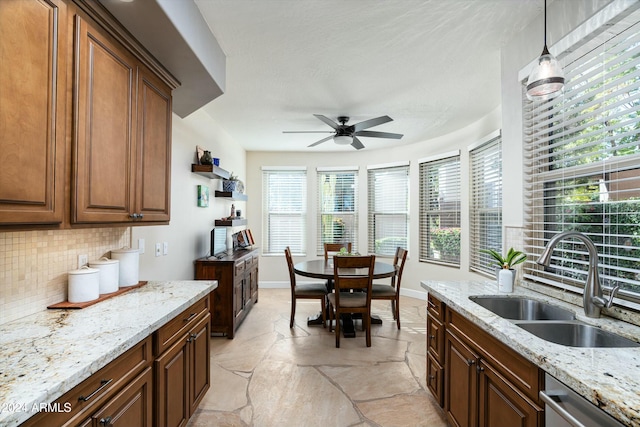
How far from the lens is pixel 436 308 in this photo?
7.33 feet

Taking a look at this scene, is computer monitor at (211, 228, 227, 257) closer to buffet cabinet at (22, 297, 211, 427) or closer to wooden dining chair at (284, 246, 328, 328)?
wooden dining chair at (284, 246, 328, 328)

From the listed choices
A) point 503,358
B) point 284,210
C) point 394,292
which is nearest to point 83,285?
point 503,358

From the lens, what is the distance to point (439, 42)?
2395 mm

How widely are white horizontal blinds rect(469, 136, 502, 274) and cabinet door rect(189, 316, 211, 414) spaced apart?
3.01 meters

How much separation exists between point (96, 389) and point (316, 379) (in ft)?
6.40

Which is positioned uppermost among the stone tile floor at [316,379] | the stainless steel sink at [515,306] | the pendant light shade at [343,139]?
the pendant light shade at [343,139]

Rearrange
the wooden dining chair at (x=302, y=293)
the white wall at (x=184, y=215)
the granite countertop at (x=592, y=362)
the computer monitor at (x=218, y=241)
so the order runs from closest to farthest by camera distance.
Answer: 1. the granite countertop at (x=592, y=362)
2. the white wall at (x=184, y=215)
3. the wooden dining chair at (x=302, y=293)
4. the computer monitor at (x=218, y=241)

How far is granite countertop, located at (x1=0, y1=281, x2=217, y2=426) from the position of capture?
2.92ft

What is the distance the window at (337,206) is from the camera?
614 centimetres

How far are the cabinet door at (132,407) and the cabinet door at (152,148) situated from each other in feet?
3.16

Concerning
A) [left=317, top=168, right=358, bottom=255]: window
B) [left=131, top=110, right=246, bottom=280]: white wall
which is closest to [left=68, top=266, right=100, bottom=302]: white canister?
[left=131, top=110, right=246, bottom=280]: white wall

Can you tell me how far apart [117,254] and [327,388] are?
6.17ft

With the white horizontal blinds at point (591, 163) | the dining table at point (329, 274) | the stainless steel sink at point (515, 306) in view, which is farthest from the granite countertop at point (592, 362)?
the dining table at point (329, 274)

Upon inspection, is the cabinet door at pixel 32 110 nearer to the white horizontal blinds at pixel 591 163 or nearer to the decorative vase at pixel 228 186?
the white horizontal blinds at pixel 591 163
